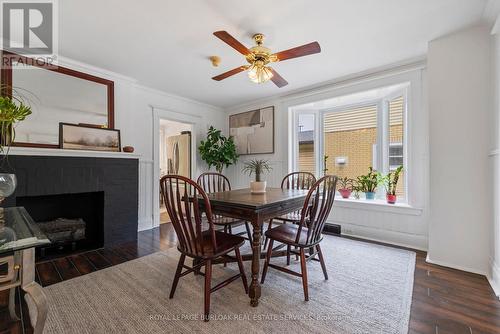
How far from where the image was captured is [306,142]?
4.21m

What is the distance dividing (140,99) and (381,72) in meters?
3.64

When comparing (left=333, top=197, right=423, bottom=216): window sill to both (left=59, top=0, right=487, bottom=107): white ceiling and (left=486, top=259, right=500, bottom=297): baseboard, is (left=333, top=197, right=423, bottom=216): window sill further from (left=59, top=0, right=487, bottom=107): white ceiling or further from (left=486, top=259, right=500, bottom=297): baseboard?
(left=59, top=0, right=487, bottom=107): white ceiling

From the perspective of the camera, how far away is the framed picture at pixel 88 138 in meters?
2.74

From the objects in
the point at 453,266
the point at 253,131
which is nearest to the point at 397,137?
the point at 453,266

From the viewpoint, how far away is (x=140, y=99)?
3.70 meters

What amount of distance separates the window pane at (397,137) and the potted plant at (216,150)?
271 cm

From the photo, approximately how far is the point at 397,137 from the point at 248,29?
8.40ft

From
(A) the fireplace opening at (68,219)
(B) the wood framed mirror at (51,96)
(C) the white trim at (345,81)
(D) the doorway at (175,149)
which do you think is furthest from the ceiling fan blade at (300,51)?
(D) the doorway at (175,149)

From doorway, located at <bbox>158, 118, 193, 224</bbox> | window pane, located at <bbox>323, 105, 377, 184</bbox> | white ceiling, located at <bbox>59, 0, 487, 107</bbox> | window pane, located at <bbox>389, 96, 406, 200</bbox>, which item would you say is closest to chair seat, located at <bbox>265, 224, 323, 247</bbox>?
white ceiling, located at <bbox>59, 0, 487, 107</bbox>

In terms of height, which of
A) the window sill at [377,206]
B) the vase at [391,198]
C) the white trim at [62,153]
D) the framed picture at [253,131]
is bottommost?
the window sill at [377,206]

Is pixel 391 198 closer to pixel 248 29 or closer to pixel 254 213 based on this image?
pixel 254 213

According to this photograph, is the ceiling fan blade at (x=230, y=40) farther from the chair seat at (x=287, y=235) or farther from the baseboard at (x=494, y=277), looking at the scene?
the baseboard at (x=494, y=277)

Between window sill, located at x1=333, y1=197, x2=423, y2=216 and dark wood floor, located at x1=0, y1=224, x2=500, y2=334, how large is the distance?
50 cm

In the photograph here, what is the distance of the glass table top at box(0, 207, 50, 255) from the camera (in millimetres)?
974
